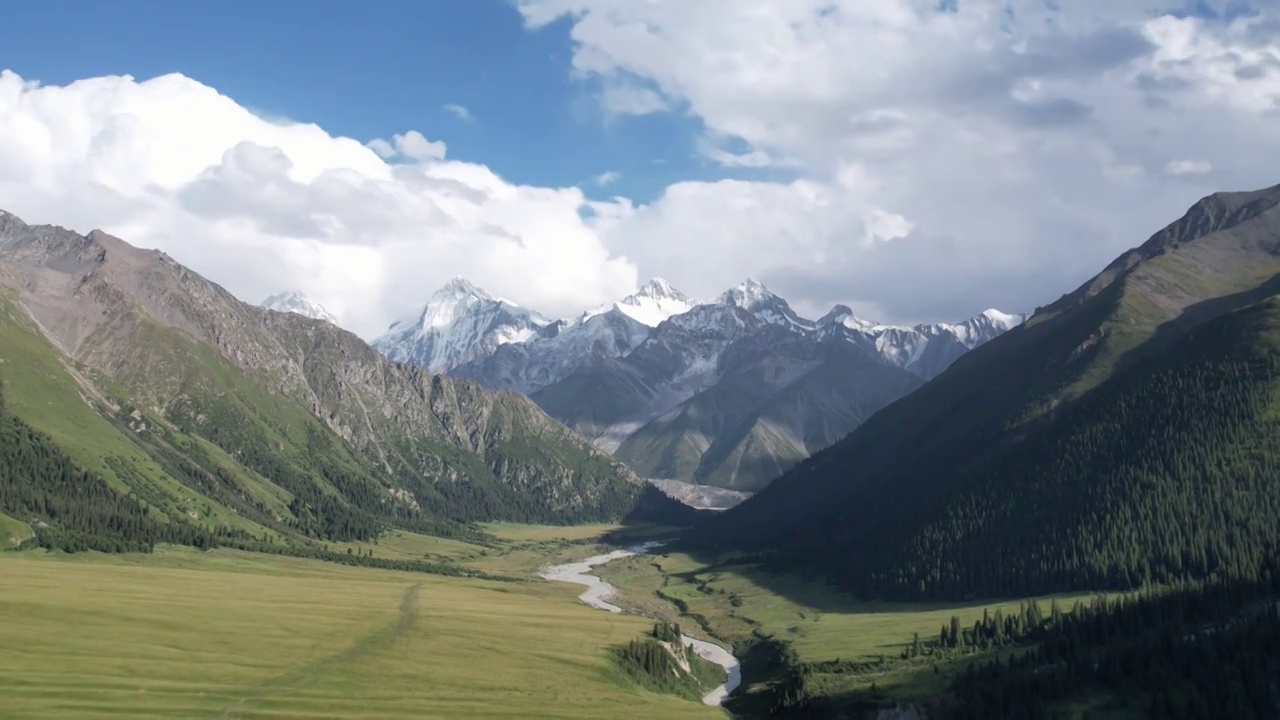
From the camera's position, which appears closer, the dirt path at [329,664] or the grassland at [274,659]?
the grassland at [274,659]

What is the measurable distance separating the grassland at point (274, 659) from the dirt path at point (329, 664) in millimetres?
241

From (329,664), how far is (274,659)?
699 cm

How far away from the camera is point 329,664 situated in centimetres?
13200

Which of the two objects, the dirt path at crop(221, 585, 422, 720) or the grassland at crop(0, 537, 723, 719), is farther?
the dirt path at crop(221, 585, 422, 720)

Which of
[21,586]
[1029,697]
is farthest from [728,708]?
[21,586]

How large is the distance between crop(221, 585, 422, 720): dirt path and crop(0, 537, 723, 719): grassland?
24 cm

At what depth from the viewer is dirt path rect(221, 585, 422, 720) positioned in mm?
111688

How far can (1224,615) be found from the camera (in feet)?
445

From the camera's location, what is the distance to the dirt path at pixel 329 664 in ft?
366

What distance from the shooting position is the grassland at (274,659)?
109 m

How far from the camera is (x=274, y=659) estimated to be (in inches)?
5133

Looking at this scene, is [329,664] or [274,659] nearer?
[274,659]

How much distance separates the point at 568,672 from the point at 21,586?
89.0 meters

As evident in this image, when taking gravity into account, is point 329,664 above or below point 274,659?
below
